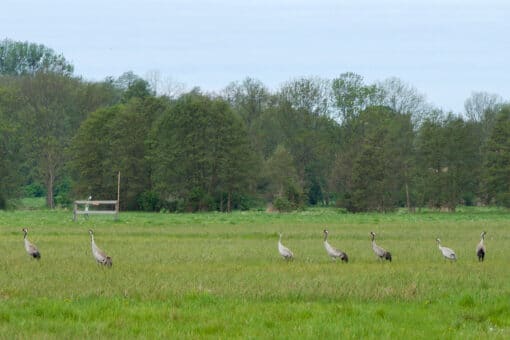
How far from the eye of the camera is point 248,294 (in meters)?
17.6

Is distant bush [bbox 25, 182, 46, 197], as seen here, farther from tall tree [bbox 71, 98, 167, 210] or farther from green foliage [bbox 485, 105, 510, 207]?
green foliage [bbox 485, 105, 510, 207]

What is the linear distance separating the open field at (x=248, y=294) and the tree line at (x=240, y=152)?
174 ft

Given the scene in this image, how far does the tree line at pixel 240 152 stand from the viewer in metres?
84.1

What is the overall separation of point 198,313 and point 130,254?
41.0 ft

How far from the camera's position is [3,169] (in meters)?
82.2

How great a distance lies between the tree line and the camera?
3310 inches

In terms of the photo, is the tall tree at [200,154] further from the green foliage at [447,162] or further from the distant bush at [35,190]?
the distant bush at [35,190]

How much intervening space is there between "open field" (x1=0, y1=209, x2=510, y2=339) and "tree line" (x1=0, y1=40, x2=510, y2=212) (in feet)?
174

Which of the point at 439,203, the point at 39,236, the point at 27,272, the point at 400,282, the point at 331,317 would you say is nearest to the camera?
the point at 331,317

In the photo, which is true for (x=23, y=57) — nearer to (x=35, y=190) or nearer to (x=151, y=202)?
(x=35, y=190)

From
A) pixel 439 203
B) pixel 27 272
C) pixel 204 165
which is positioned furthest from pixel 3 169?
pixel 27 272

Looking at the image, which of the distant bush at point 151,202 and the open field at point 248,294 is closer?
the open field at point 248,294

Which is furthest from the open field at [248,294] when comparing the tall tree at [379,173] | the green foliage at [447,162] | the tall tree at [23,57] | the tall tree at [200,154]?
the tall tree at [23,57]

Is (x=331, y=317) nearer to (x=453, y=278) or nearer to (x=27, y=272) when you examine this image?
(x=453, y=278)
